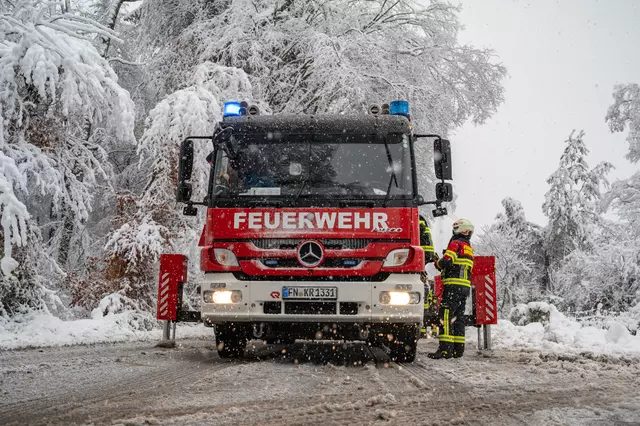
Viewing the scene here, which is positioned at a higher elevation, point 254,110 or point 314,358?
point 254,110

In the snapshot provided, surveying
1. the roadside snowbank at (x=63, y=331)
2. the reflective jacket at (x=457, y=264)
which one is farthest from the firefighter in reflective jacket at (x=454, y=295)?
the roadside snowbank at (x=63, y=331)

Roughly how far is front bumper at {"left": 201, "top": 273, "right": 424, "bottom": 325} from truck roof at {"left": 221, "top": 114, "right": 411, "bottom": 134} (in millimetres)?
1724

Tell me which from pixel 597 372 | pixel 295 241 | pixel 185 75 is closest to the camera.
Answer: pixel 597 372

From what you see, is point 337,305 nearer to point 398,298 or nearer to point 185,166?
point 398,298

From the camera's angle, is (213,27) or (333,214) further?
(213,27)

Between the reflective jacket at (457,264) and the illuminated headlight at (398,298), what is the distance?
1.55 m

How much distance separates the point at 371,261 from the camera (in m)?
7.20

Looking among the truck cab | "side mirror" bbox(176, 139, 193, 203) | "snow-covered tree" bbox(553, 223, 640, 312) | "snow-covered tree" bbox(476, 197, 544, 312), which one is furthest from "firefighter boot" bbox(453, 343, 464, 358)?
"snow-covered tree" bbox(476, 197, 544, 312)

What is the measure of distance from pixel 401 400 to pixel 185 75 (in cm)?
1233

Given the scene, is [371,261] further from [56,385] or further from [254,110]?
[56,385]

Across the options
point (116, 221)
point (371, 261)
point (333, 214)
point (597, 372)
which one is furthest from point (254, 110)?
point (116, 221)

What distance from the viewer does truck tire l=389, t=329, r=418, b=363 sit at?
774 cm

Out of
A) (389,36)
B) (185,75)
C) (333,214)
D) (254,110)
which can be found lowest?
(333,214)

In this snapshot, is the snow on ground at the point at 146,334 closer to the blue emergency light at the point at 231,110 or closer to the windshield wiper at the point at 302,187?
the blue emergency light at the point at 231,110
